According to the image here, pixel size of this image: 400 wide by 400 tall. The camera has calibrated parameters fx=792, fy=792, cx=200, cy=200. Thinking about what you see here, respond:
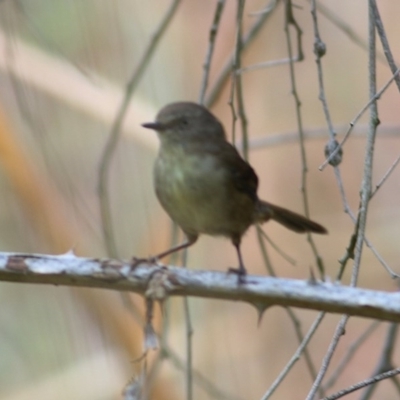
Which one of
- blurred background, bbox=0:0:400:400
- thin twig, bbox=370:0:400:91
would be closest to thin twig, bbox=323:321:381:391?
blurred background, bbox=0:0:400:400

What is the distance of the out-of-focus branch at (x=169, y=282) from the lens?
183 centimetres

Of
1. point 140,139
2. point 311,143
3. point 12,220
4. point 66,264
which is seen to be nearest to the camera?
point 66,264

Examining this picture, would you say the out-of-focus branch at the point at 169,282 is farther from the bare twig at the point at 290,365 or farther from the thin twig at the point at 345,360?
the thin twig at the point at 345,360

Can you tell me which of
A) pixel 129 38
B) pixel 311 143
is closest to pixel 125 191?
pixel 129 38

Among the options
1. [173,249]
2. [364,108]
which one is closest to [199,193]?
[173,249]

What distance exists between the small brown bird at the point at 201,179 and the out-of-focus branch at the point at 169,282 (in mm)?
815

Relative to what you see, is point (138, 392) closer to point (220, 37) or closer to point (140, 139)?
point (140, 139)

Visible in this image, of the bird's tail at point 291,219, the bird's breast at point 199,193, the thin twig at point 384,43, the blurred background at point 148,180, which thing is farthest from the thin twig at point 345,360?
the thin twig at point 384,43

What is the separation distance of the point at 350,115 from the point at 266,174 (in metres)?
0.77

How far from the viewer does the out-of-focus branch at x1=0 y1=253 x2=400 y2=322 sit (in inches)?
71.9

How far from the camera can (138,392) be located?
1674 mm

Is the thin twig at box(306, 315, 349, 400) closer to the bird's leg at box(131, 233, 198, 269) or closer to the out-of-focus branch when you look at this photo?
the out-of-focus branch

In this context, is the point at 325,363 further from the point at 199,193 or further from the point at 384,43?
the point at 199,193

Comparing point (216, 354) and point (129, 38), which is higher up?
point (129, 38)
